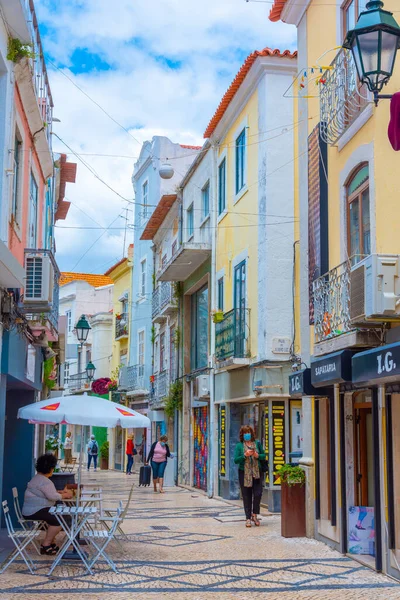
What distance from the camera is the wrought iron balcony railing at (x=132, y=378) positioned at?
114 ft

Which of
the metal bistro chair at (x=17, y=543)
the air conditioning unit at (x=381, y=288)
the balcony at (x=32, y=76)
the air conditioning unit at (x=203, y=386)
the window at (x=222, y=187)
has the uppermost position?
the window at (x=222, y=187)

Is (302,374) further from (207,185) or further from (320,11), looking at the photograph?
(207,185)

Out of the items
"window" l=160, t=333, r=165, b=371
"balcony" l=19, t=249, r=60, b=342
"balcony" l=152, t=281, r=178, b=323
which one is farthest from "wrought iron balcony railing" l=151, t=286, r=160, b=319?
"balcony" l=19, t=249, r=60, b=342

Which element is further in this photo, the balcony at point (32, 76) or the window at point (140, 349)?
the window at point (140, 349)

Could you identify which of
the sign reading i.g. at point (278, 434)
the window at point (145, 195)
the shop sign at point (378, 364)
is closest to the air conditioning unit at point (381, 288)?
the shop sign at point (378, 364)

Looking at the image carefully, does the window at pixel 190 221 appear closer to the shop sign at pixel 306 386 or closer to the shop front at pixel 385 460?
the shop sign at pixel 306 386

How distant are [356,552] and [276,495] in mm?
5946

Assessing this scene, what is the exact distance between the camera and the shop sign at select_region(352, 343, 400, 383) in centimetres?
796

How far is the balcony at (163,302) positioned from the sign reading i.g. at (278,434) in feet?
33.4

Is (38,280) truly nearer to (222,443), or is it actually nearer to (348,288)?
(348,288)

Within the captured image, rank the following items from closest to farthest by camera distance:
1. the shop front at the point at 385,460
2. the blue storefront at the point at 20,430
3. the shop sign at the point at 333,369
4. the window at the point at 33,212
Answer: the shop front at the point at 385,460, the shop sign at the point at 333,369, the blue storefront at the point at 20,430, the window at the point at 33,212

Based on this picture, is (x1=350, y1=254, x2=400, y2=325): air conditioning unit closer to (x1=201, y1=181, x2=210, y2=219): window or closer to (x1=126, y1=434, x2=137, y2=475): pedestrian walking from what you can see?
(x1=201, y1=181, x2=210, y2=219): window

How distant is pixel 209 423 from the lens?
22297mm

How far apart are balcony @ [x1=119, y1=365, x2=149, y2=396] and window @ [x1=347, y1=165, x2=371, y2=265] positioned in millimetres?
23051
